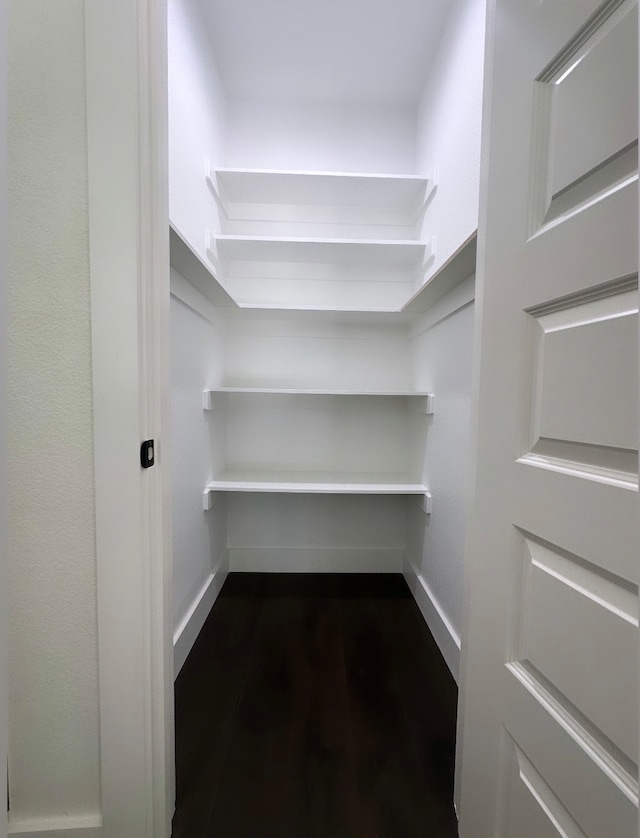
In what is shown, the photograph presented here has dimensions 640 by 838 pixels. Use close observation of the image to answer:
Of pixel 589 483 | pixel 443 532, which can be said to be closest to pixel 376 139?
pixel 443 532

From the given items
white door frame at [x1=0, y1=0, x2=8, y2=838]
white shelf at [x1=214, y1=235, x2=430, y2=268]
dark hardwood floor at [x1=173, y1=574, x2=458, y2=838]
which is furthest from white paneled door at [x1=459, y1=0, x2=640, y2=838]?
white shelf at [x1=214, y1=235, x2=430, y2=268]

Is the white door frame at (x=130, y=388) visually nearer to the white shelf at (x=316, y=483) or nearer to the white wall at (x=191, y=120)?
the white wall at (x=191, y=120)

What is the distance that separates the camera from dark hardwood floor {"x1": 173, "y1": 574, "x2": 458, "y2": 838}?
38.3 inches

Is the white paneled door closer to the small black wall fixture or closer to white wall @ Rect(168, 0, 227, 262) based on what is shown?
the small black wall fixture

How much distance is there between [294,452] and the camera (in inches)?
90.8

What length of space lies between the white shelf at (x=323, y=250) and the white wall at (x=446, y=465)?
413mm

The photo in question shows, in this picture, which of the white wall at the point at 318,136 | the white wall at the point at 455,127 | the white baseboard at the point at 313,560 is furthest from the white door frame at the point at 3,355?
the white wall at the point at 318,136

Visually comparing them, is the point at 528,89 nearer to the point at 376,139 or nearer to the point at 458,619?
the point at 458,619

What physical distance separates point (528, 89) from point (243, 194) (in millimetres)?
1780

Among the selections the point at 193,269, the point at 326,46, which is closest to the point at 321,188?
the point at 326,46

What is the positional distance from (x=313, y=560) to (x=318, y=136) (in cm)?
255

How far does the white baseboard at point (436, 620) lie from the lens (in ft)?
4.76

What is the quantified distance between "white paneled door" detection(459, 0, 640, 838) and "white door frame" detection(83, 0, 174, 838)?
74 cm

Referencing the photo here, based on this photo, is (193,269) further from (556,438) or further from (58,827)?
(58,827)
